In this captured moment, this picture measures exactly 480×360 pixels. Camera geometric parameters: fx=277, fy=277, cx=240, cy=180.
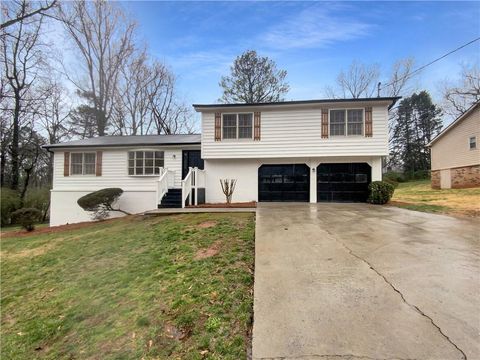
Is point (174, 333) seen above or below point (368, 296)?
below

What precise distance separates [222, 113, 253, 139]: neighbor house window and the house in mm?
51

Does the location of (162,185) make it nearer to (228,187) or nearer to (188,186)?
(188,186)

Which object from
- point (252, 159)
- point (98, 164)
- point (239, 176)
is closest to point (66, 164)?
point (98, 164)

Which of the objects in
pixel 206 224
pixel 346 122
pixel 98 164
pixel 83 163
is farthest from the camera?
pixel 83 163

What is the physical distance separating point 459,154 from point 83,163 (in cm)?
2597

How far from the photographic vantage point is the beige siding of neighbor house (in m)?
19.1

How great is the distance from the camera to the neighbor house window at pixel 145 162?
15.1m

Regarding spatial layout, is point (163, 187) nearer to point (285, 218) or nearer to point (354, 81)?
point (285, 218)

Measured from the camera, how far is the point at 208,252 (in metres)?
5.64

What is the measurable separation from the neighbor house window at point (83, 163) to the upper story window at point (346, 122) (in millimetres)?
13022

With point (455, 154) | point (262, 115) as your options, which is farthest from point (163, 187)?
point (455, 154)

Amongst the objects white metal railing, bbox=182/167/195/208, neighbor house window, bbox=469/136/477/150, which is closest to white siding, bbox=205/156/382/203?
white metal railing, bbox=182/167/195/208

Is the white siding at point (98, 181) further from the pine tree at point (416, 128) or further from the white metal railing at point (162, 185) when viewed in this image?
the pine tree at point (416, 128)

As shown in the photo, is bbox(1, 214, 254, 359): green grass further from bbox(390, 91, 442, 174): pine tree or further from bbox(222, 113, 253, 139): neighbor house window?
bbox(390, 91, 442, 174): pine tree
